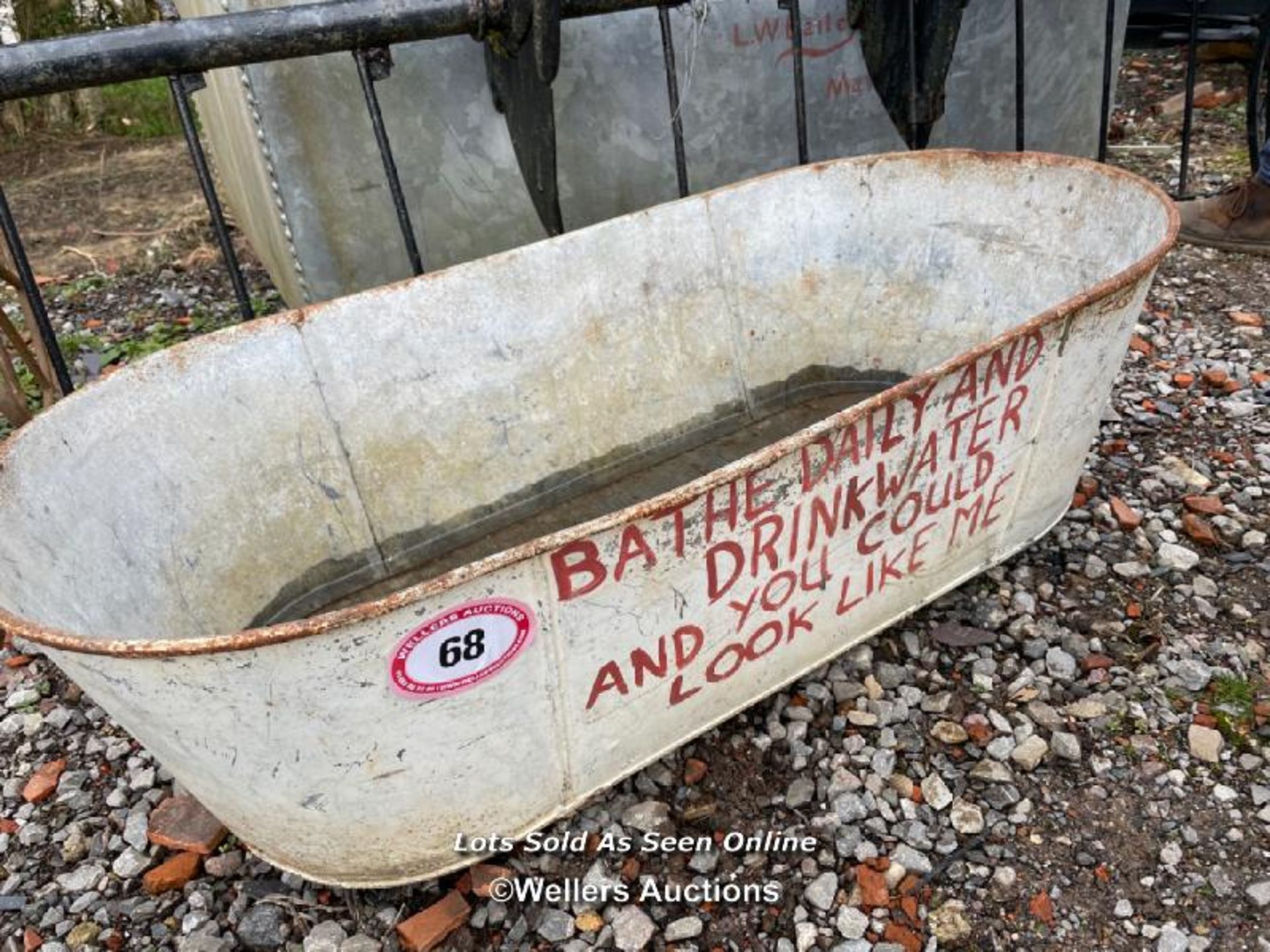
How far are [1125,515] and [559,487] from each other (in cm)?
147

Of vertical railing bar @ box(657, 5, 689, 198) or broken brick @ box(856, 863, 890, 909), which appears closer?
broken brick @ box(856, 863, 890, 909)

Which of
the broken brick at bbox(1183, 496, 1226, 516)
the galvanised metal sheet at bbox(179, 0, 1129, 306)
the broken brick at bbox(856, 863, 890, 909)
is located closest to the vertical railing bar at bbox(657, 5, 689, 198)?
the galvanised metal sheet at bbox(179, 0, 1129, 306)

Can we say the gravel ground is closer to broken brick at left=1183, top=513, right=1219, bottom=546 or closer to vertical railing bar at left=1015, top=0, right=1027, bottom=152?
broken brick at left=1183, top=513, right=1219, bottom=546

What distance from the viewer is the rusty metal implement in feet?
5.03

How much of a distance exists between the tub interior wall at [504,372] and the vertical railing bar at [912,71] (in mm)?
748

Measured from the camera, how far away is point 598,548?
61.0 inches

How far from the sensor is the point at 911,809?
77.1 inches

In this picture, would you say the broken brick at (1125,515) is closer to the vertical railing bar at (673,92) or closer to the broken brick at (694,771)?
the broken brick at (694,771)

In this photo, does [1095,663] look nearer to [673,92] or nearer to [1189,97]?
[673,92]

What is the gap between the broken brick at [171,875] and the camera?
193 cm

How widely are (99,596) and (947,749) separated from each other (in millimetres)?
1679

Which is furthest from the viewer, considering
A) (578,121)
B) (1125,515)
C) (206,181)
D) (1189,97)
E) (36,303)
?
(1189,97)

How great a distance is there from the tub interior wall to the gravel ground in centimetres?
49

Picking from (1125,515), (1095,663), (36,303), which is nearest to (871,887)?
(1095,663)
